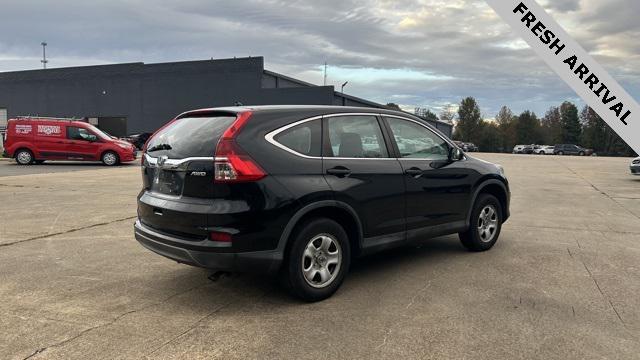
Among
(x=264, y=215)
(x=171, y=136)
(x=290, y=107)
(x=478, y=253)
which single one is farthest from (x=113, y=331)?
(x=478, y=253)

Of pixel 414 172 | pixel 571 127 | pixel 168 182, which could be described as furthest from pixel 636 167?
pixel 571 127

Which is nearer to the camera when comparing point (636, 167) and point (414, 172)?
point (414, 172)

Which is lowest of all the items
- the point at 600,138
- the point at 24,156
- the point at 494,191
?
the point at 24,156

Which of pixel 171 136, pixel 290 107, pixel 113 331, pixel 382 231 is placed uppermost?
pixel 290 107

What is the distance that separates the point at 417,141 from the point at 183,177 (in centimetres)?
256

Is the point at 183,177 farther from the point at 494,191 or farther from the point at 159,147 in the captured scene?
the point at 494,191

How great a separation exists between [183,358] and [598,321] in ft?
10.4

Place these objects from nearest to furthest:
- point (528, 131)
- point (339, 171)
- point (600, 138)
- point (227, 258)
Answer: point (227, 258) → point (339, 171) → point (600, 138) → point (528, 131)

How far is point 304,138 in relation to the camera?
4.43 metres

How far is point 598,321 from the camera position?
4.03 m

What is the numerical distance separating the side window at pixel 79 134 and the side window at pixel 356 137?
60.9 feet

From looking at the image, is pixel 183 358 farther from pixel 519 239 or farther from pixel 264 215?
pixel 519 239

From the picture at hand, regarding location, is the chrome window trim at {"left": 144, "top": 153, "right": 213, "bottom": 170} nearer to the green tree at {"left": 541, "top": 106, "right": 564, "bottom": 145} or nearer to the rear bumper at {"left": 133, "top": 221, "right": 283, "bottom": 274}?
the rear bumper at {"left": 133, "top": 221, "right": 283, "bottom": 274}

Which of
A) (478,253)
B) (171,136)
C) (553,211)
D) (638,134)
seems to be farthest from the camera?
(553,211)
